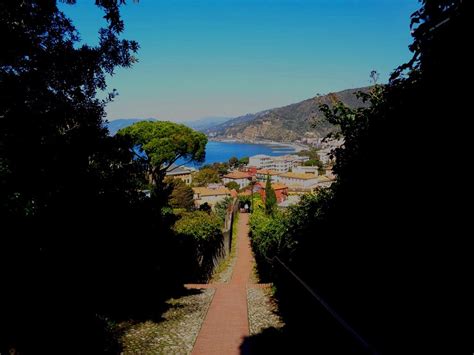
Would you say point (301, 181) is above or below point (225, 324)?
above

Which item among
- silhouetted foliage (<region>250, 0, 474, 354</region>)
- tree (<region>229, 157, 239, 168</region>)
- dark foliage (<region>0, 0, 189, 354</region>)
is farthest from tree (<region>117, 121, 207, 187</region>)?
tree (<region>229, 157, 239, 168</region>)

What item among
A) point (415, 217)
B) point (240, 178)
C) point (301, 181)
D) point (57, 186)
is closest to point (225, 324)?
point (57, 186)

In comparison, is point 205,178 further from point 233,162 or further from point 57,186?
point 57,186

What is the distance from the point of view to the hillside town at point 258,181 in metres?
58.5

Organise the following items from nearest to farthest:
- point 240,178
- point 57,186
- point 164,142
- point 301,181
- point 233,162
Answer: point 57,186 < point 164,142 < point 301,181 < point 240,178 < point 233,162

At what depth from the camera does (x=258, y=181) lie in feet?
343

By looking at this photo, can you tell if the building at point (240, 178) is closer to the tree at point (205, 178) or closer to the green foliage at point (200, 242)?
the tree at point (205, 178)

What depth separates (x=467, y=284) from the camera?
91.4 inches

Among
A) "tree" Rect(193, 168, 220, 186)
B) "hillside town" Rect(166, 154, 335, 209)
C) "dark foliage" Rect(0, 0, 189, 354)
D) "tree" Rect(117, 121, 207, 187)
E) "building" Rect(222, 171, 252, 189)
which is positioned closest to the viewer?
"dark foliage" Rect(0, 0, 189, 354)

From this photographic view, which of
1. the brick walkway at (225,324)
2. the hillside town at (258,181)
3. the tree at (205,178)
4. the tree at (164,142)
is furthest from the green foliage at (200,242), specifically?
the tree at (205,178)

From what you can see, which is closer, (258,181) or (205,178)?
(205,178)

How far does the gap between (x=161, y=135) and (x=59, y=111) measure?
90.3 ft

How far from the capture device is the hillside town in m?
58.5

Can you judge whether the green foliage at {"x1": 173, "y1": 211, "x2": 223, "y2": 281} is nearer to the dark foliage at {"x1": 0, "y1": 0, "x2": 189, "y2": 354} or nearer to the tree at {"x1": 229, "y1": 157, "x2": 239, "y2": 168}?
the dark foliage at {"x1": 0, "y1": 0, "x2": 189, "y2": 354}
